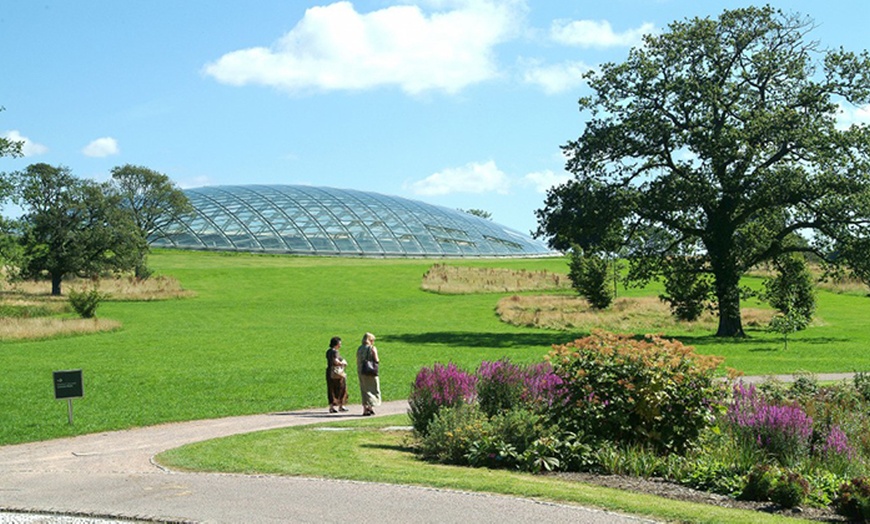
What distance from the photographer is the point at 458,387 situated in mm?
14383

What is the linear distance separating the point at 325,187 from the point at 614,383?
111324 mm

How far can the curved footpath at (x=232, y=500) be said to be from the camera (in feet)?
28.8

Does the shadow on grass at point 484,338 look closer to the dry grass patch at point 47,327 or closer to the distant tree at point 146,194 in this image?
the dry grass patch at point 47,327

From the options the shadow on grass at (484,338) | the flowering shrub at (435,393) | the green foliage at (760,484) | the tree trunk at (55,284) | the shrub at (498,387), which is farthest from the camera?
the tree trunk at (55,284)

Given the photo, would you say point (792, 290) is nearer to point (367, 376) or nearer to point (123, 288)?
point (367, 376)

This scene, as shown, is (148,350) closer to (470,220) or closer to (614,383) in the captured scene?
(614,383)

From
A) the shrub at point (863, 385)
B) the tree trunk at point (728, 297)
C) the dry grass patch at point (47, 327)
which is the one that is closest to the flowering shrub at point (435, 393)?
the shrub at point (863, 385)

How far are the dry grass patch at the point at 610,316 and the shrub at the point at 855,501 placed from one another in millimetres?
29916

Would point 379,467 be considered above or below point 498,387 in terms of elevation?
below

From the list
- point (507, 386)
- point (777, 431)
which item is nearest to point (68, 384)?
point (507, 386)

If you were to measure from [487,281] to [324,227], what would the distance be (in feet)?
123

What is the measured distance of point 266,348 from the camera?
32.2 m

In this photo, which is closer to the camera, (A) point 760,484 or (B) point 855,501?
(B) point 855,501

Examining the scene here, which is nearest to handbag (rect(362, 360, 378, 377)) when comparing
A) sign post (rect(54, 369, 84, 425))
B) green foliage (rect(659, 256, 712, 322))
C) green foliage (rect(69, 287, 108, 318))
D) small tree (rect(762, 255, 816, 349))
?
sign post (rect(54, 369, 84, 425))
